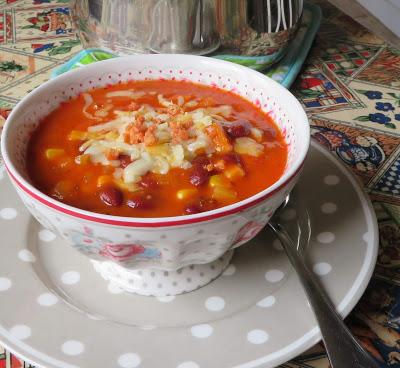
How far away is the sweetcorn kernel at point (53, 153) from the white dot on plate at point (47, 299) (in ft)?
0.77

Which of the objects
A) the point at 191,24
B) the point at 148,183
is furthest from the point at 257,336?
the point at 191,24

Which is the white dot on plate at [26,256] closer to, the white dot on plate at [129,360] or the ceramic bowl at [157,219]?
the ceramic bowl at [157,219]

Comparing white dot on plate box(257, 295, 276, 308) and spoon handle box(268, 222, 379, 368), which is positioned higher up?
spoon handle box(268, 222, 379, 368)

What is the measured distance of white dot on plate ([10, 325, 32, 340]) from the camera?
34.3 inches

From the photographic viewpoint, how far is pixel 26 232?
1102mm

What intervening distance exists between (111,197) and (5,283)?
9.9 inches

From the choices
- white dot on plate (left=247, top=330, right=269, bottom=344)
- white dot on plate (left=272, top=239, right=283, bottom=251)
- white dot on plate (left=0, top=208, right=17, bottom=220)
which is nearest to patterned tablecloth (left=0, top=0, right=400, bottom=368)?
white dot on plate (left=247, top=330, right=269, bottom=344)

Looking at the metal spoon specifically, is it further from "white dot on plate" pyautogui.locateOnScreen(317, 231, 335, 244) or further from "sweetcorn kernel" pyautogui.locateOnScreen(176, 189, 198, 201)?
"sweetcorn kernel" pyautogui.locateOnScreen(176, 189, 198, 201)

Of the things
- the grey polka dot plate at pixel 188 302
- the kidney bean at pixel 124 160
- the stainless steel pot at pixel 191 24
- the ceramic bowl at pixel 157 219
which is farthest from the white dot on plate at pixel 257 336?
the stainless steel pot at pixel 191 24

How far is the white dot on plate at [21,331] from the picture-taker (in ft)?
2.85

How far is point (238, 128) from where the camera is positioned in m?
1.08

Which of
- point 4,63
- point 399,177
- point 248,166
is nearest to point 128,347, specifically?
point 248,166

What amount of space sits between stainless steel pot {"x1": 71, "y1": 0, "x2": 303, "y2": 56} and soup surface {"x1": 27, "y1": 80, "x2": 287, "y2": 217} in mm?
463

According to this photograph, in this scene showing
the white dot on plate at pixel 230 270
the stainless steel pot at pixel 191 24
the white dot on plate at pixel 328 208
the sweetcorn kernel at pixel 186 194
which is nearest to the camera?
the sweetcorn kernel at pixel 186 194
